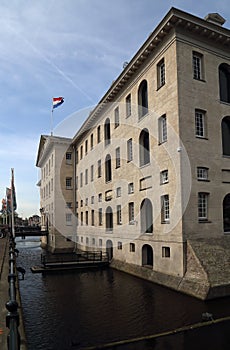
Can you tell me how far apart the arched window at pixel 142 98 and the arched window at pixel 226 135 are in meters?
5.93

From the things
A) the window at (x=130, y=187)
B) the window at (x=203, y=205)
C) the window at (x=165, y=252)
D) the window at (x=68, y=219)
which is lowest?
the window at (x=165, y=252)

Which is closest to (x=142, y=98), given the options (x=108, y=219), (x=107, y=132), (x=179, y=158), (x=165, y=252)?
(x=179, y=158)

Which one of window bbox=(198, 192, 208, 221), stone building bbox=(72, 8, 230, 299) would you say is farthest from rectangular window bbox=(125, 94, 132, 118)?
window bbox=(198, 192, 208, 221)

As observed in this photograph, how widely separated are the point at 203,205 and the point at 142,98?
34.0 feet

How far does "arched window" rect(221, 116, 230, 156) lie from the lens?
2131 cm

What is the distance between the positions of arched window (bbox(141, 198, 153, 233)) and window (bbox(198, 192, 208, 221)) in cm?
478

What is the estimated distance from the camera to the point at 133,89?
2598 cm

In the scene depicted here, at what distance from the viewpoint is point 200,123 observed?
20.2 meters

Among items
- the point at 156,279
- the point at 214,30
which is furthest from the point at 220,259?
the point at 214,30

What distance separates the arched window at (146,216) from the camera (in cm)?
2330

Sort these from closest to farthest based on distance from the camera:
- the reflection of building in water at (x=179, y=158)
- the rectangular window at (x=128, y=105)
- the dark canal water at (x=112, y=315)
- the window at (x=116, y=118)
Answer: the dark canal water at (x=112, y=315) → the reflection of building in water at (x=179, y=158) → the rectangular window at (x=128, y=105) → the window at (x=116, y=118)

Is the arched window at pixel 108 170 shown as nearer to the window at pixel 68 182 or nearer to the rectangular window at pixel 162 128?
the rectangular window at pixel 162 128

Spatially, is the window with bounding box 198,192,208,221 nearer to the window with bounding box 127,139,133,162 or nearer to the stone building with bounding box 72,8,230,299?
the stone building with bounding box 72,8,230,299

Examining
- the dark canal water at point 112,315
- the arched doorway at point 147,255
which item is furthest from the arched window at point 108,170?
the dark canal water at point 112,315
